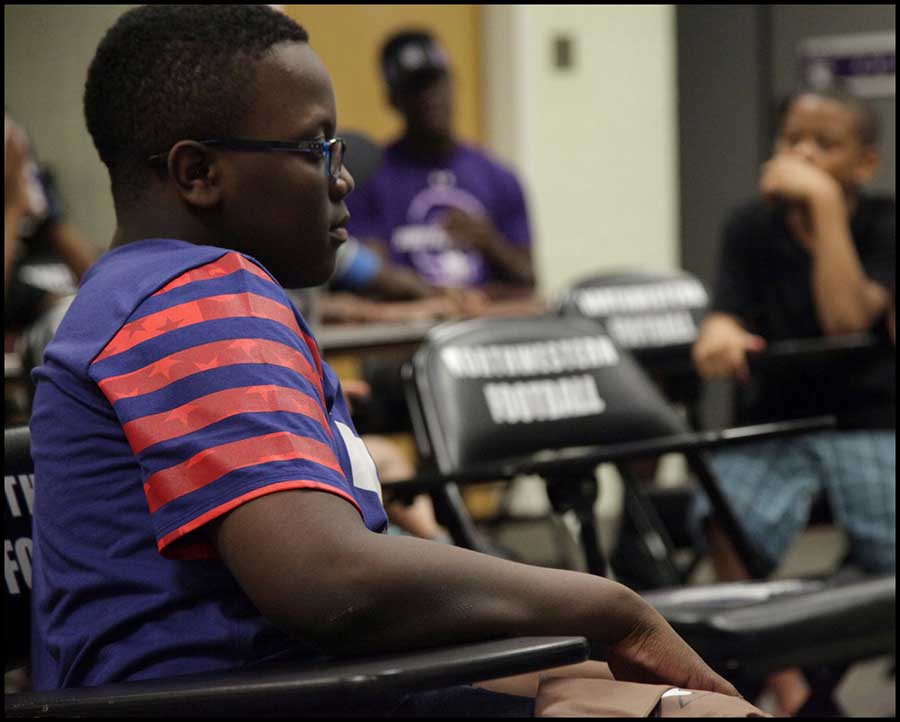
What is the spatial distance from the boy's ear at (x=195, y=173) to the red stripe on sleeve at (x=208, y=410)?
25cm

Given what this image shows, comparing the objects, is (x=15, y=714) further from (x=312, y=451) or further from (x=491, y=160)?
(x=491, y=160)

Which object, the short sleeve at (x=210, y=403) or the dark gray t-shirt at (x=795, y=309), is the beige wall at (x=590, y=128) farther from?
the short sleeve at (x=210, y=403)

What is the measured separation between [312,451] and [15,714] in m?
0.32

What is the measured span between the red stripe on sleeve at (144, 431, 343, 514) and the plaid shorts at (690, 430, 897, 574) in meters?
2.05

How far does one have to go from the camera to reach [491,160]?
479 cm

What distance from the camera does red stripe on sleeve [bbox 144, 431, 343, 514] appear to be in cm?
103

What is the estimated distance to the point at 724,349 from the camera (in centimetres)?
321

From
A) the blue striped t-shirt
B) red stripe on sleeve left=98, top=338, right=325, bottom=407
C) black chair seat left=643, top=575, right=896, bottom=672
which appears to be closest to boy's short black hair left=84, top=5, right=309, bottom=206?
the blue striped t-shirt

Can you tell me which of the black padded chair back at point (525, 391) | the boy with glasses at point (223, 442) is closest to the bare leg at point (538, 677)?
the boy with glasses at point (223, 442)

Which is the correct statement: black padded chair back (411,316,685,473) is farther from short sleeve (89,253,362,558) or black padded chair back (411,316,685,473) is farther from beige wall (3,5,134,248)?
short sleeve (89,253,362,558)

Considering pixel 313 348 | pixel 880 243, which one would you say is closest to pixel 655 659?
pixel 313 348

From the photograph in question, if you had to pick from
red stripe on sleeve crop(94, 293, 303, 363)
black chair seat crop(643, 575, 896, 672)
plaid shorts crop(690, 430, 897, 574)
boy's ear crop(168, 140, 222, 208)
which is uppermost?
boy's ear crop(168, 140, 222, 208)

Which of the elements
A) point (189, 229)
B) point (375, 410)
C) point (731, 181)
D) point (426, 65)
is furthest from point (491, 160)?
point (189, 229)

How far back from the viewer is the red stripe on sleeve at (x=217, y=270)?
3.61ft
